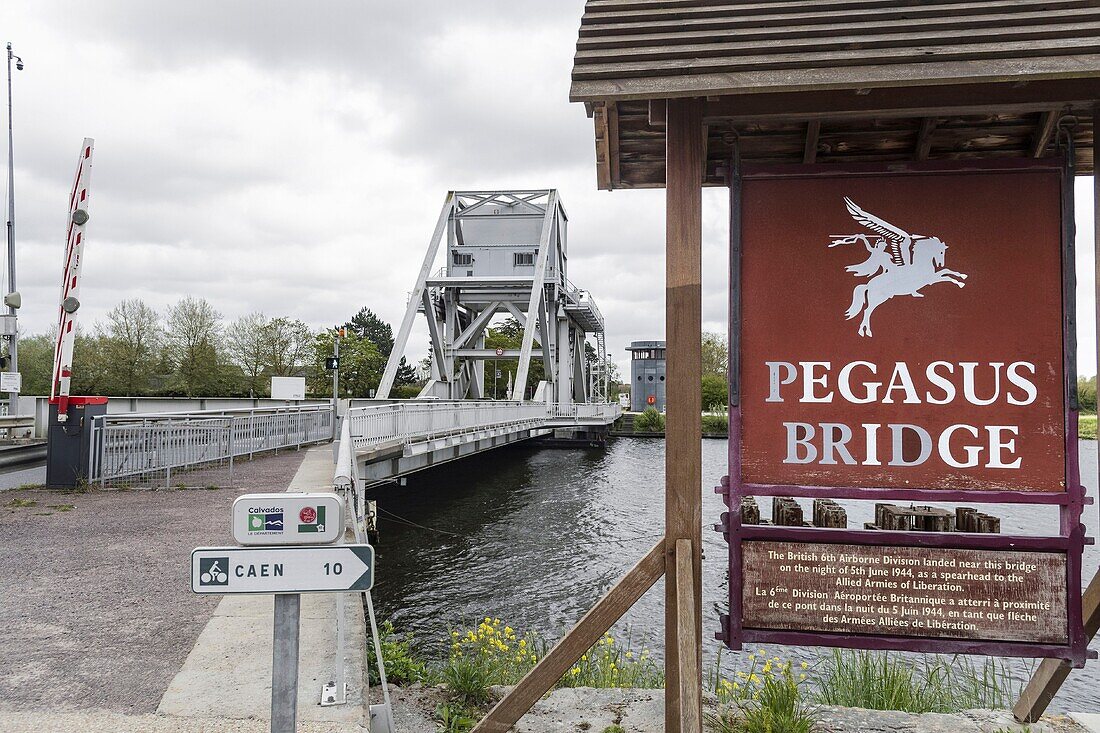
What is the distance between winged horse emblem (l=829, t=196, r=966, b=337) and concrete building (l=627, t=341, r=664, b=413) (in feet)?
238

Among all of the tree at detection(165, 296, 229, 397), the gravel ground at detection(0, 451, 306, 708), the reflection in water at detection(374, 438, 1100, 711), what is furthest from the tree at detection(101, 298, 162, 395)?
the gravel ground at detection(0, 451, 306, 708)

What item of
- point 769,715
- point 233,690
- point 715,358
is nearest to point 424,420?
point 233,690

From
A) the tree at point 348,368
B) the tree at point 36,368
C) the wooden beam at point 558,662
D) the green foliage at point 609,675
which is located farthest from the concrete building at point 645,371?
the wooden beam at point 558,662

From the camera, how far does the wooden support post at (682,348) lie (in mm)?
3846

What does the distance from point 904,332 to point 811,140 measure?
1.22 m

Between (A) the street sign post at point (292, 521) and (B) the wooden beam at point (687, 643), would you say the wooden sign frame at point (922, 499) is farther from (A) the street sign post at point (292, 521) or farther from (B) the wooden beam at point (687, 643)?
(A) the street sign post at point (292, 521)

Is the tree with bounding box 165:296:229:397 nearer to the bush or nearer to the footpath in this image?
the bush

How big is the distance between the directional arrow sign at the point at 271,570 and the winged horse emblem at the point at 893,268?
2.87 meters

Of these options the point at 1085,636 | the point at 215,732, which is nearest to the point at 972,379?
the point at 1085,636

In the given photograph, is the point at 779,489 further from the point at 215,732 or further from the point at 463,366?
the point at 463,366

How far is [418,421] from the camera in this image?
18.0 metres

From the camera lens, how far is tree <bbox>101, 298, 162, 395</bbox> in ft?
125

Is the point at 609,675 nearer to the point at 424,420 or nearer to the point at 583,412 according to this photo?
the point at 424,420

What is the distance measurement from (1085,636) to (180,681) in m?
4.78
